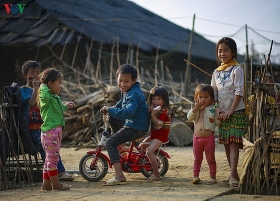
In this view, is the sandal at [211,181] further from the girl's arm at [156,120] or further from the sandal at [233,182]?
the girl's arm at [156,120]

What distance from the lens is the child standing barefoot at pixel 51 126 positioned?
548 centimetres

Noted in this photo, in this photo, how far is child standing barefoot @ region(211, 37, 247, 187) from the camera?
5590 millimetres

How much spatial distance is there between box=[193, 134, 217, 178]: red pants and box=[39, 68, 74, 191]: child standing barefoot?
1.37 metres

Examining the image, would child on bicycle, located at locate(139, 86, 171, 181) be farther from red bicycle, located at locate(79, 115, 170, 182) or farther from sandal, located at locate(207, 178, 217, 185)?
sandal, located at locate(207, 178, 217, 185)

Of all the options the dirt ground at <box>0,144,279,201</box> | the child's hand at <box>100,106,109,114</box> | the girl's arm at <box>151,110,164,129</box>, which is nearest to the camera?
the dirt ground at <box>0,144,279,201</box>

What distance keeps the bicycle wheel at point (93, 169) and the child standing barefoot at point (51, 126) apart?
55 centimetres

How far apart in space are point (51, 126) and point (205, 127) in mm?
1608

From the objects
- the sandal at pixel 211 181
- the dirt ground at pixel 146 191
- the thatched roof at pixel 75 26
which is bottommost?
the dirt ground at pixel 146 191

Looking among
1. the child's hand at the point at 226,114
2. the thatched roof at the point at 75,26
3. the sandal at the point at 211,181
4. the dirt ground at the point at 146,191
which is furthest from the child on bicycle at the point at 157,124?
the thatched roof at the point at 75,26

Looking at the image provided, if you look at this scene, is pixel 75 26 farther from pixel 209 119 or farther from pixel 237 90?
pixel 237 90

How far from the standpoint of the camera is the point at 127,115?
5.75m

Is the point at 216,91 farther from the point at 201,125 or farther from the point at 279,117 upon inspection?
the point at 279,117

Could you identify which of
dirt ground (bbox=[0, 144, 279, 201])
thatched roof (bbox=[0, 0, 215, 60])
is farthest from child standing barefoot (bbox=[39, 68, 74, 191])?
thatched roof (bbox=[0, 0, 215, 60])

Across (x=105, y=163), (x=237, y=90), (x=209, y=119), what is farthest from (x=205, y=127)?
(x=105, y=163)
